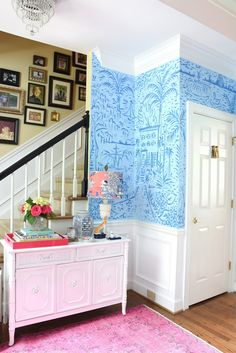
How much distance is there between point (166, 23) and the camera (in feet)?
8.10

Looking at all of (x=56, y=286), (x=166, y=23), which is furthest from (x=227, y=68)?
(x=56, y=286)

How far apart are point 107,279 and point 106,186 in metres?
0.84

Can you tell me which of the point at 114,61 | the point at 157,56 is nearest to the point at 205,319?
the point at 157,56

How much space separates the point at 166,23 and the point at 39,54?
200 centimetres

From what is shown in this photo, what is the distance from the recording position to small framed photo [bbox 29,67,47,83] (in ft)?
12.2

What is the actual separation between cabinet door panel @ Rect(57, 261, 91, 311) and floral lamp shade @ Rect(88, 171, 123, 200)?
1.98 feet

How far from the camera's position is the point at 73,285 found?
2371 millimetres

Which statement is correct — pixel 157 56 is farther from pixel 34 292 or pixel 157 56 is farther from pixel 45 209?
pixel 34 292

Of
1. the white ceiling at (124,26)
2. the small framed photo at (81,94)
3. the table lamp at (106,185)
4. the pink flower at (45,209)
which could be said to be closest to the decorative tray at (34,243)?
the pink flower at (45,209)

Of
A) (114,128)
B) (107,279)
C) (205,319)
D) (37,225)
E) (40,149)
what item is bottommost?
(205,319)

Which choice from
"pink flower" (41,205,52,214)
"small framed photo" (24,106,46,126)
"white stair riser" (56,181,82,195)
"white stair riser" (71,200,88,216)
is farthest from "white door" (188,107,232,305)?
"small framed photo" (24,106,46,126)

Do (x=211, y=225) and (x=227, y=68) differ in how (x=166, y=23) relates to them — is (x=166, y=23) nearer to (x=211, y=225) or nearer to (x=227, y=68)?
(x=227, y=68)

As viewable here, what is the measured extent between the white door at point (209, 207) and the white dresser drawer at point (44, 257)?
4.07ft

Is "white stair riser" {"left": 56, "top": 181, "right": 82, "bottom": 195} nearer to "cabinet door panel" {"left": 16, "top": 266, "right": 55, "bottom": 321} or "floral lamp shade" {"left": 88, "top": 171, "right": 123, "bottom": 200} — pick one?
"floral lamp shade" {"left": 88, "top": 171, "right": 123, "bottom": 200}
